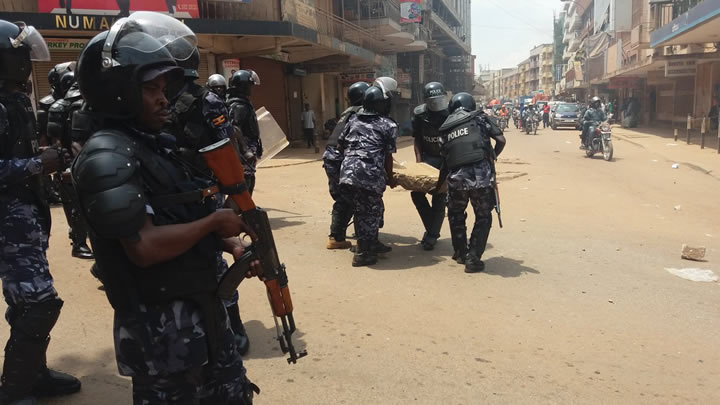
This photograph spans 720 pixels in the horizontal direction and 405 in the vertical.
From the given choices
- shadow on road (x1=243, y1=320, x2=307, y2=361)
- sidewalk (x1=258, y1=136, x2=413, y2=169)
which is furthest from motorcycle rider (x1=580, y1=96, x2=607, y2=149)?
shadow on road (x1=243, y1=320, x2=307, y2=361)

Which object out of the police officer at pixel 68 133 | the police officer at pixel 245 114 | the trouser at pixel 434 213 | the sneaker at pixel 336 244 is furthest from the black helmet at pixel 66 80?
the trouser at pixel 434 213

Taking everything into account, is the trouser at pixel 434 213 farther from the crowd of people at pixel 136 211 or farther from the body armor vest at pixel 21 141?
the body armor vest at pixel 21 141

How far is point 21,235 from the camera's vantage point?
104 inches

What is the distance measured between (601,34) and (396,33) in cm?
2087

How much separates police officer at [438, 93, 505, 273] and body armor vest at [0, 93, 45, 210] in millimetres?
3469

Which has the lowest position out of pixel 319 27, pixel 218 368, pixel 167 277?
pixel 218 368

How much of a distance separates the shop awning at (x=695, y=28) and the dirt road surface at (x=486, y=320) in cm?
1011

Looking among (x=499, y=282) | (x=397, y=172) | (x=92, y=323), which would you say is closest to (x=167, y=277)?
(x=92, y=323)

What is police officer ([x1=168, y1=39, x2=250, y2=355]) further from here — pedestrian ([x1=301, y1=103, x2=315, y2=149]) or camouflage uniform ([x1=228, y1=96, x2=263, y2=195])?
pedestrian ([x1=301, y1=103, x2=315, y2=149])

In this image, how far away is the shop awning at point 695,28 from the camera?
1494 cm

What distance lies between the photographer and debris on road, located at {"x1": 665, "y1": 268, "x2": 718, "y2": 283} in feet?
16.2

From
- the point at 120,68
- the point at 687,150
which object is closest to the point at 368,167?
the point at 120,68

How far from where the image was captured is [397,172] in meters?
5.93

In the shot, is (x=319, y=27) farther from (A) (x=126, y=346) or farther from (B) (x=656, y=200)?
(A) (x=126, y=346)
